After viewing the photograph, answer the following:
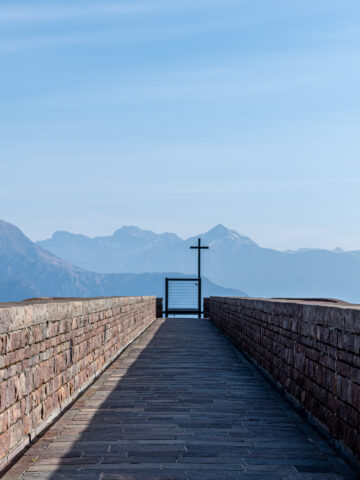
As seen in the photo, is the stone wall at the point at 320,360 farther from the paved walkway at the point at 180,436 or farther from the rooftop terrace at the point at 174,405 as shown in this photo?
the paved walkway at the point at 180,436

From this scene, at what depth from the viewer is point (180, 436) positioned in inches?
245

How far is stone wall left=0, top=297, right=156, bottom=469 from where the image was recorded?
5.36m

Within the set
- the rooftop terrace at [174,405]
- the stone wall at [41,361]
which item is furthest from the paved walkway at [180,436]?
the stone wall at [41,361]

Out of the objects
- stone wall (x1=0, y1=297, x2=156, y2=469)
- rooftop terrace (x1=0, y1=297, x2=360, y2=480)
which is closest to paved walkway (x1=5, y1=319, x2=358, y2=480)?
rooftop terrace (x1=0, y1=297, x2=360, y2=480)

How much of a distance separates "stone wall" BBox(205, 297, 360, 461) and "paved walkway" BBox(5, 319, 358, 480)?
0.23 metres

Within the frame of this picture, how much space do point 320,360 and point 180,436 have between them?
1.74m

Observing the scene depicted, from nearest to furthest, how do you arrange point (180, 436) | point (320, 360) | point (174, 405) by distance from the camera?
1. point (180, 436)
2. point (320, 360)
3. point (174, 405)

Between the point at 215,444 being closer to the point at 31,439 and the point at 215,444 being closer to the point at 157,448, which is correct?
the point at 157,448

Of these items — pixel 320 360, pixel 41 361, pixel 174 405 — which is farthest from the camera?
pixel 174 405

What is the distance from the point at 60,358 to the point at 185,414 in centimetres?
166

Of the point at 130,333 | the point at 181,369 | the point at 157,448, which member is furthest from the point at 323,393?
the point at 130,333

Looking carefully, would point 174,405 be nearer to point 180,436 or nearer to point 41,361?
point 180,436

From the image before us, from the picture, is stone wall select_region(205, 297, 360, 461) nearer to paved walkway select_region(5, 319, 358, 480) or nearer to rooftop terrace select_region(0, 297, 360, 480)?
rooftop terrace select_region(0, 297, 360, 480)

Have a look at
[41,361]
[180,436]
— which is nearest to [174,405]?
[180,436]
